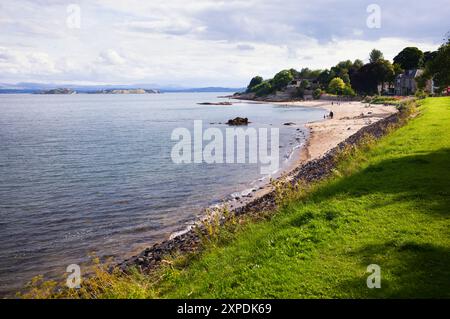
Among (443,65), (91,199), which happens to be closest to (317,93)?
(443,65)

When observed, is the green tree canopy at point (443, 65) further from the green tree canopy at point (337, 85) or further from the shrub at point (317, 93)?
the shrub at point (317, 93)

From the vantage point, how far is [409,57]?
152 metres

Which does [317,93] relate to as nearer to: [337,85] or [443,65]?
[337,85]

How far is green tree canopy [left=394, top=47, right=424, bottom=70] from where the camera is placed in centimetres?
14938

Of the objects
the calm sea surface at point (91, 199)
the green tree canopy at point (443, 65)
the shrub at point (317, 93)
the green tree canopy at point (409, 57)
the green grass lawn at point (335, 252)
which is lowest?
the calm sea surface at point (91, 199)

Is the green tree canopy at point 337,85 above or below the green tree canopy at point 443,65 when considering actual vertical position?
above

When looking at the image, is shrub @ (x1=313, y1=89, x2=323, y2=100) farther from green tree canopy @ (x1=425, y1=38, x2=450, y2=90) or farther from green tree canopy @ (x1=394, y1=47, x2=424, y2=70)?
green tree canopy @ (x1=425, y1=38, x2=450, y2=90)

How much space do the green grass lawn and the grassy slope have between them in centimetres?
2

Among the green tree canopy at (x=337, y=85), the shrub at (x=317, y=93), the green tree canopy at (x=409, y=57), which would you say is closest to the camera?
the green tree canopy at (x=409, y=57)

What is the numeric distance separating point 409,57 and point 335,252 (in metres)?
167

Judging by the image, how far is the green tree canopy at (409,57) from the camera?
149m

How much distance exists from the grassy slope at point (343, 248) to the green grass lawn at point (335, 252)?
0.02 metres

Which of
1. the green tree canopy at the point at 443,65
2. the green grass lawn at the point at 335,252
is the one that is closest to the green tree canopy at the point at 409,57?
the green tree canopy at the point at 443,65
